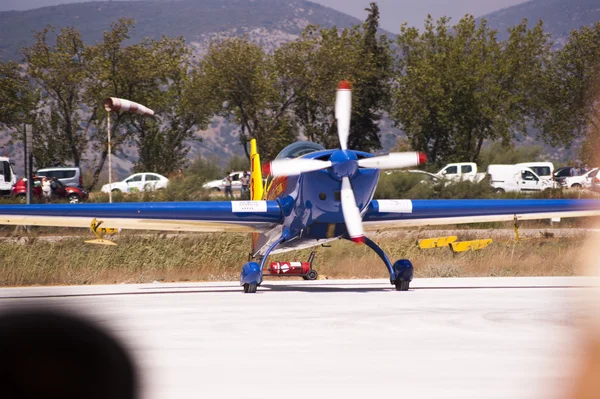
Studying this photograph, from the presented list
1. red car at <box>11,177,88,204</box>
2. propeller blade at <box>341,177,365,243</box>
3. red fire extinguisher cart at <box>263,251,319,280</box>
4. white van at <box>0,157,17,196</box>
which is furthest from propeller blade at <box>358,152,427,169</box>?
white van at <box>0,157,17,196</box>

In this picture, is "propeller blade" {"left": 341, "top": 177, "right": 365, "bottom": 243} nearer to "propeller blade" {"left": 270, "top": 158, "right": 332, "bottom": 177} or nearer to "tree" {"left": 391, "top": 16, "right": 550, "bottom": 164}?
"propeller blade" {"left": 270, "top": 158, "right": 332, "bottom": 177}

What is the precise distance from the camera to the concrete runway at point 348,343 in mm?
5332

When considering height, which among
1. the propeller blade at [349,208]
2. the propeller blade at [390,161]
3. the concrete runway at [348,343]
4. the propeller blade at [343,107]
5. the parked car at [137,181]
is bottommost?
the parked car at [137,181]

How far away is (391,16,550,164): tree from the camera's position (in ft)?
198

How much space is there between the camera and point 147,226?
1631cm

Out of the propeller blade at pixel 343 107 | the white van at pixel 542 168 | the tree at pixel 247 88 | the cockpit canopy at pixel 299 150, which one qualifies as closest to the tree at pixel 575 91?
the white van at pixel 542 168

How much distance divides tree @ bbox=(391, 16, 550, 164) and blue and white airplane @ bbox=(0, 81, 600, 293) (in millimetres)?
45090

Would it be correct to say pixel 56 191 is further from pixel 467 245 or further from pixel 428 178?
pixel 467 245

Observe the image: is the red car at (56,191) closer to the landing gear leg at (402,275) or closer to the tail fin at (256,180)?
the tail fin at (256,180)

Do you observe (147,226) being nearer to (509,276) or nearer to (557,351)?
(509,276)

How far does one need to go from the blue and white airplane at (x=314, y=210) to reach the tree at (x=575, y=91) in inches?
1961

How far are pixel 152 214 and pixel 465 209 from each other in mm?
6092

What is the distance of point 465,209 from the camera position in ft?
52.4

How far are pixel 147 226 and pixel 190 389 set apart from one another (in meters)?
11.3
